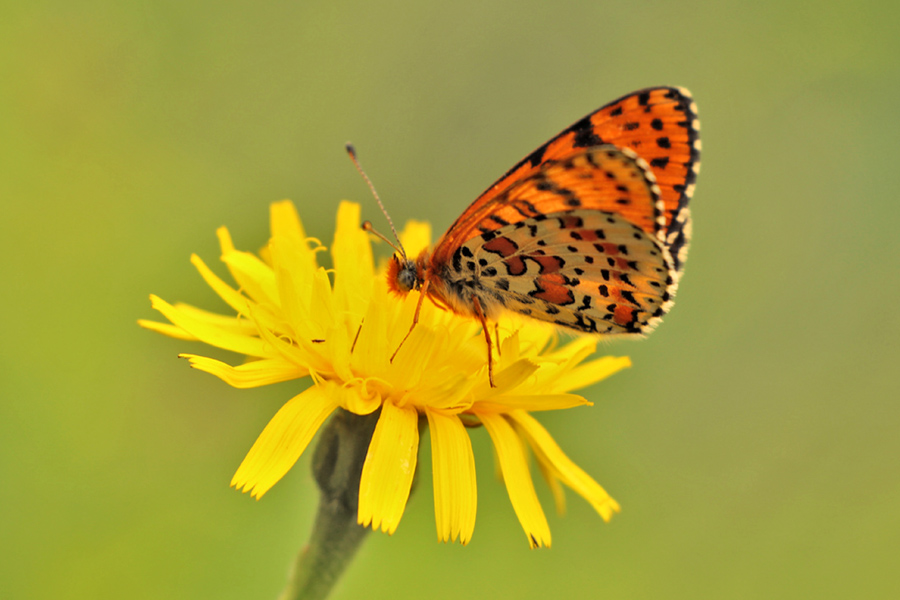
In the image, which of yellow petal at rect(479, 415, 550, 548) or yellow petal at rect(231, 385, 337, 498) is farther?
yellow petal at rect(479, 415, 550, 548)

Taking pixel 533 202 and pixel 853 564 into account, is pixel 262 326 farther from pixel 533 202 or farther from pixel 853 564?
pixel 853 564

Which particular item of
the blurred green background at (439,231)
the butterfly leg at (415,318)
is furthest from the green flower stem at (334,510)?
the blurred green background at (439,231)

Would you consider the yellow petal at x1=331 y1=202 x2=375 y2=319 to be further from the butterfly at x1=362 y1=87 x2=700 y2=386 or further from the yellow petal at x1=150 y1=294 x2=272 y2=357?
the yellow petal at x1=150 y1=294 x2=272 y2=357

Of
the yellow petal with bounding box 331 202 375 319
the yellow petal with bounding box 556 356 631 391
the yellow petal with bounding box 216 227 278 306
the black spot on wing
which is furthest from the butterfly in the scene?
the yellow petal with bounding box 216 227 278 306

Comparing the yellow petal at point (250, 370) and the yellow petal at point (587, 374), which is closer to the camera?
the yellow petal at point (250, 370)

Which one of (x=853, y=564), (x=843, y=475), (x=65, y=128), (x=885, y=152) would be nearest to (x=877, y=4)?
(x=885, y=152)

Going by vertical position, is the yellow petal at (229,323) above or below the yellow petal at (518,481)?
above

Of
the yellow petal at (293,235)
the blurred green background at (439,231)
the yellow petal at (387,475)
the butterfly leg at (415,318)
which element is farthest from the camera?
the blurred green background at (439,231)

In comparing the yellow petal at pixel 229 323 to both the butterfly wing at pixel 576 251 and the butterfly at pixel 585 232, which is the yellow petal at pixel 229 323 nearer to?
the butterfly at pixel 585 232
